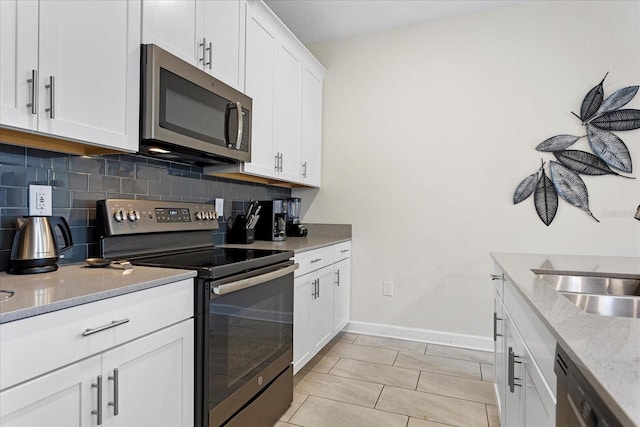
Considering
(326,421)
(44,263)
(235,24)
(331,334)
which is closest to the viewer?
(44,263)

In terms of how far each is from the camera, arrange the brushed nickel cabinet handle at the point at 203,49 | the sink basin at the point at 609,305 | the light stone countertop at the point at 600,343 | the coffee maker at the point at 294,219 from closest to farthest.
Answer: the light stone countertop at the point at 600,343, the sink basin at the point at 609,305, the brushed nickel cabinet handle at the point at 203,49, the coffee maker at the point at 294,219

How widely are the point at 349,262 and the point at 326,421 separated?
61.4 inches

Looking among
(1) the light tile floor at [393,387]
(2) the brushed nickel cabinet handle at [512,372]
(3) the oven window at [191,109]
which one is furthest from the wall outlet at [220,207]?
(2) the brushed nickel cabinet handle at [512,372]

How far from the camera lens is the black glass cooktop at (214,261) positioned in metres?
1.42

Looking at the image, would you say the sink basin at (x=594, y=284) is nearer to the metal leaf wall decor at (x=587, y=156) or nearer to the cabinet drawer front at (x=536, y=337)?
the cabinet drawer front at (x=536, y=337)

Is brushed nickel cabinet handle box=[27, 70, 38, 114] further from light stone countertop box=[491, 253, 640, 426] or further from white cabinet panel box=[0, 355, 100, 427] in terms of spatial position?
light stone countertop box=[491, 253, 640, 426]

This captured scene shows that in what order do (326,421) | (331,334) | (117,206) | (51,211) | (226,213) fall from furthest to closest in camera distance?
1. (331,334)
2. (226,213)
3. (326,421)
4. (117,206)
5. (51,211)

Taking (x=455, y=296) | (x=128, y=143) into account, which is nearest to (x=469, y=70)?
(x=455, y=296)

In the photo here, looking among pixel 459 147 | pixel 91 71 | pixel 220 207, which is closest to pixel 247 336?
pixel 220 207

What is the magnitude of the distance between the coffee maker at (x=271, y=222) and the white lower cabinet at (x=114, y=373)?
4.67ft

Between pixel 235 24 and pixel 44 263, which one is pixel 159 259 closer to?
pixel 44 263

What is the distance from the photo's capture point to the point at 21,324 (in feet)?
2.76

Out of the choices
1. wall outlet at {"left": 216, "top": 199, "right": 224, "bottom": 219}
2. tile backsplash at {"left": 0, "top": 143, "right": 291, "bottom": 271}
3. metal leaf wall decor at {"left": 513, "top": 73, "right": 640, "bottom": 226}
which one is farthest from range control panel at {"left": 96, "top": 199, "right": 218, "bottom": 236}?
metal leaf wall decor at {"left": 513, "top": 73, "right": 640, "bottom": 226}

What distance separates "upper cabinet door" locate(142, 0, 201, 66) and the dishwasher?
5.76ft
